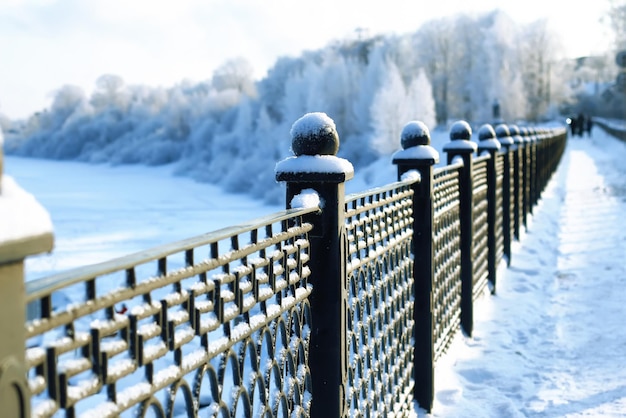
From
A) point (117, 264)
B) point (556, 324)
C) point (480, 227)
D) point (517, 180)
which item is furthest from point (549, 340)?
point (117, 264)

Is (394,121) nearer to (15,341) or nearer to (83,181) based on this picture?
(83,181)

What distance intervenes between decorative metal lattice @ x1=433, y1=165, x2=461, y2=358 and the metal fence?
0.08ft

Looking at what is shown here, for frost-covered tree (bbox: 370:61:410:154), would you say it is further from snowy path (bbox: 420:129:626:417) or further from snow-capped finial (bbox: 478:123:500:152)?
snow-capped finial (bbox: 478:123:500:152)

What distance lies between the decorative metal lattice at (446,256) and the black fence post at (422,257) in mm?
198

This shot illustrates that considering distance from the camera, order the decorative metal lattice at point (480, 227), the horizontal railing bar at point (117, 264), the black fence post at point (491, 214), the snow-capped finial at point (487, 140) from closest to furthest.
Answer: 1. the horizontal railing bar at point (117, 264)
2. the decorative metal lattice at point (480, 227)
3. the black fence post at point (491, 214)
4. the snow-capped finial at point (487, 140)

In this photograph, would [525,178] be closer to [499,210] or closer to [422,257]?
[499,210]

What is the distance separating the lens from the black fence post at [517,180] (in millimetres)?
9875

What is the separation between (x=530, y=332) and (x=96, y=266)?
5.15 meters

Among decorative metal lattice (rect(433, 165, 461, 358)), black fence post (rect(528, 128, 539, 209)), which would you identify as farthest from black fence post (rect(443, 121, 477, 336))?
black fence post (rect(528, 128, 539, 209))

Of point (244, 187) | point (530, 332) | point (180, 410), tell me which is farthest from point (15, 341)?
point (244, 187)

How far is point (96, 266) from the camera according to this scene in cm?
124

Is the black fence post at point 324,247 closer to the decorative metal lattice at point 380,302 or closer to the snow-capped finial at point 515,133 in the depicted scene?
the decorative metal lattice at point 380,302

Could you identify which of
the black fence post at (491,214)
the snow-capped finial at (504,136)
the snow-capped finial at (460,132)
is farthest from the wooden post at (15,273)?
the snow-capped finial at (504,136)

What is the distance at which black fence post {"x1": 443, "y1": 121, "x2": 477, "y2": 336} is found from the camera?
571 centimetres
